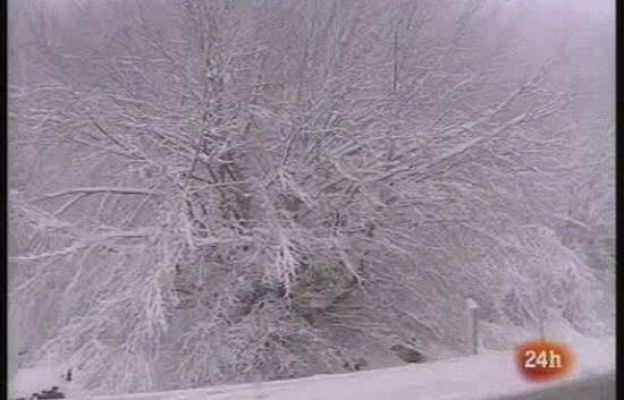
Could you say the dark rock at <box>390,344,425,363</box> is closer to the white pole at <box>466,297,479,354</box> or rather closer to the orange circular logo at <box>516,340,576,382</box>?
the white pole at <box>466,297,479,354</box>

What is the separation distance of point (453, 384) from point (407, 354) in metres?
0.13

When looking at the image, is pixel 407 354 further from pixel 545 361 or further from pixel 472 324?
pixel 545 361

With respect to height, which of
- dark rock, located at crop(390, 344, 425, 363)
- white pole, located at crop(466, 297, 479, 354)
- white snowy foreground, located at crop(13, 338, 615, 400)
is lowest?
white snowy foreground, located at crop(13, 338, 615, 400)

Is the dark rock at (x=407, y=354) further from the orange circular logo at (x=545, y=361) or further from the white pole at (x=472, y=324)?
the orange circular logo at (x=545, y=361)

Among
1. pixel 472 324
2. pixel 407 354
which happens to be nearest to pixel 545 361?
pixel 472 324

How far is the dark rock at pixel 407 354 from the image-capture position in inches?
76.1

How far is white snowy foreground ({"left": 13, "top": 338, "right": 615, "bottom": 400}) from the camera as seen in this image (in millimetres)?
1914

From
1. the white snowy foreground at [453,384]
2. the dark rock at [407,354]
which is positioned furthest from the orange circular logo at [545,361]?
the dark rock at [407,354]

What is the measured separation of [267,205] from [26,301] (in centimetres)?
63

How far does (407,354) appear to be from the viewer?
193 cm

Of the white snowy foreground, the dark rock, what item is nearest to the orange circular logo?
the white snowy foreground

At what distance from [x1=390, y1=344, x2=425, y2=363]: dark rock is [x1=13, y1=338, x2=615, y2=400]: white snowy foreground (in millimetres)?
15

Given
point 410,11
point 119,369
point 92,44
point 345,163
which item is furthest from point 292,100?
point 119,369

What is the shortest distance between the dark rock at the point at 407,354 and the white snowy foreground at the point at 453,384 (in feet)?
0.05
